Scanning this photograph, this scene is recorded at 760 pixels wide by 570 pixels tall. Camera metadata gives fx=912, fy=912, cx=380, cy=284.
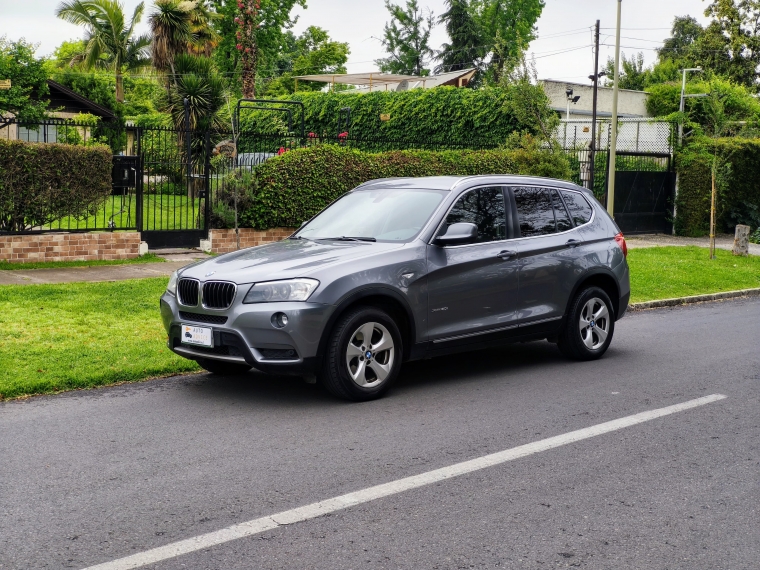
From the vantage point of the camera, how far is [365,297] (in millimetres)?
6852

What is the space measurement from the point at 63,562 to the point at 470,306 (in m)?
4.34

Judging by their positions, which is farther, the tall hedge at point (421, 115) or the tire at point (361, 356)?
the tall hedge at point (421, 115)

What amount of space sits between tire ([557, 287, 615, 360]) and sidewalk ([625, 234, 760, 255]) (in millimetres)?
13382

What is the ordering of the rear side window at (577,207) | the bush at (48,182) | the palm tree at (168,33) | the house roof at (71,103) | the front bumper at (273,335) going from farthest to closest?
the palm tree at (168,33) < the house roof at (71,103) < the bush at (48,182) < the rear side window at (577,207) < the front bumper at (273,335)

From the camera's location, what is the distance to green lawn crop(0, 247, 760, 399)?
765cm

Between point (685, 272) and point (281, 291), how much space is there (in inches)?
466

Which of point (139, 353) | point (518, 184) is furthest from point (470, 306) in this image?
point (139, 353)

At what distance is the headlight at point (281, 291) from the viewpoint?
6621 mm

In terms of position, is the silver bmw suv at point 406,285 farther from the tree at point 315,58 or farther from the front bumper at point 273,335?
the tree at point 315,58

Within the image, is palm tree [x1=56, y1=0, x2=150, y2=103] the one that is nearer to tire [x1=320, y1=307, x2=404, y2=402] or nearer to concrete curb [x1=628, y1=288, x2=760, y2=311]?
concrete curb [x1=628, y1=288, x2=760, y2=311]

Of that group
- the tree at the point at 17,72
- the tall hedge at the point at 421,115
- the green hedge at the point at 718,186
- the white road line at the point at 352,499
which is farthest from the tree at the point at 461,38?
the white road line at the point at 352,499

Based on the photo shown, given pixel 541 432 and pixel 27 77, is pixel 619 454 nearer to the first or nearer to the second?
pixel 541 432

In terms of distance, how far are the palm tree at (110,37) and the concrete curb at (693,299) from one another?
35.4m

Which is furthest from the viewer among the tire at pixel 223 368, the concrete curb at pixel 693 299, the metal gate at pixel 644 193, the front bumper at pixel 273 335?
the metal gate at pixel 644 193
